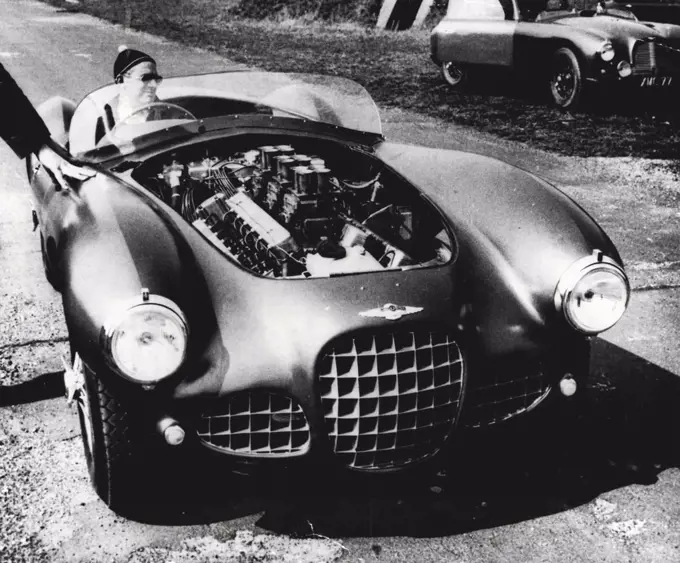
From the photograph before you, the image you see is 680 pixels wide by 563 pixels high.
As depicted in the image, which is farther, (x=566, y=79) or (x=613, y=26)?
(x=566, y=79)

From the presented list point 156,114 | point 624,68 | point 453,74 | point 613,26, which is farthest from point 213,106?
point 453,74

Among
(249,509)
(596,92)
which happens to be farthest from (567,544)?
(596,92)

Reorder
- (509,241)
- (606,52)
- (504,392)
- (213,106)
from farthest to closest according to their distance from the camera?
(606,52), (213,106), (509,241), (504,392)

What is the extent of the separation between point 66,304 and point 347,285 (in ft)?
3.26

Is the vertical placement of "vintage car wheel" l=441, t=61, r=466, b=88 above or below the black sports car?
below

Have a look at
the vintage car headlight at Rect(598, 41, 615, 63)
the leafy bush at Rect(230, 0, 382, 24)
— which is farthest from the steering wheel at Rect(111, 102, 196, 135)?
the leafy bush at Rect(230, 0, 382, 24)

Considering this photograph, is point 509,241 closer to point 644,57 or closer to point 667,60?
point 644,57

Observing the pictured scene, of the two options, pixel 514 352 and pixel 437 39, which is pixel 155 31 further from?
pixel 514 352

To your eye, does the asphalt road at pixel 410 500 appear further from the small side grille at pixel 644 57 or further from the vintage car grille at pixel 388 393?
the small side grille at pixel 644 57

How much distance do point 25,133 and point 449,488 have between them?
7.71 ft

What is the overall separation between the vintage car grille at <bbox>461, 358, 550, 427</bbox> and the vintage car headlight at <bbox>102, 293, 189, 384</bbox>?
104 centimetres

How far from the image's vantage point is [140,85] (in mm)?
4504

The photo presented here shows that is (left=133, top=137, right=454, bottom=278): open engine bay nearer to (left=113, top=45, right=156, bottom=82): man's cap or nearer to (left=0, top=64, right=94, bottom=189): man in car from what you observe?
(left=0, top=64, right=94, bottom=189): man in car

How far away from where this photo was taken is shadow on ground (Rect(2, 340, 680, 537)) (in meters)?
3.02
